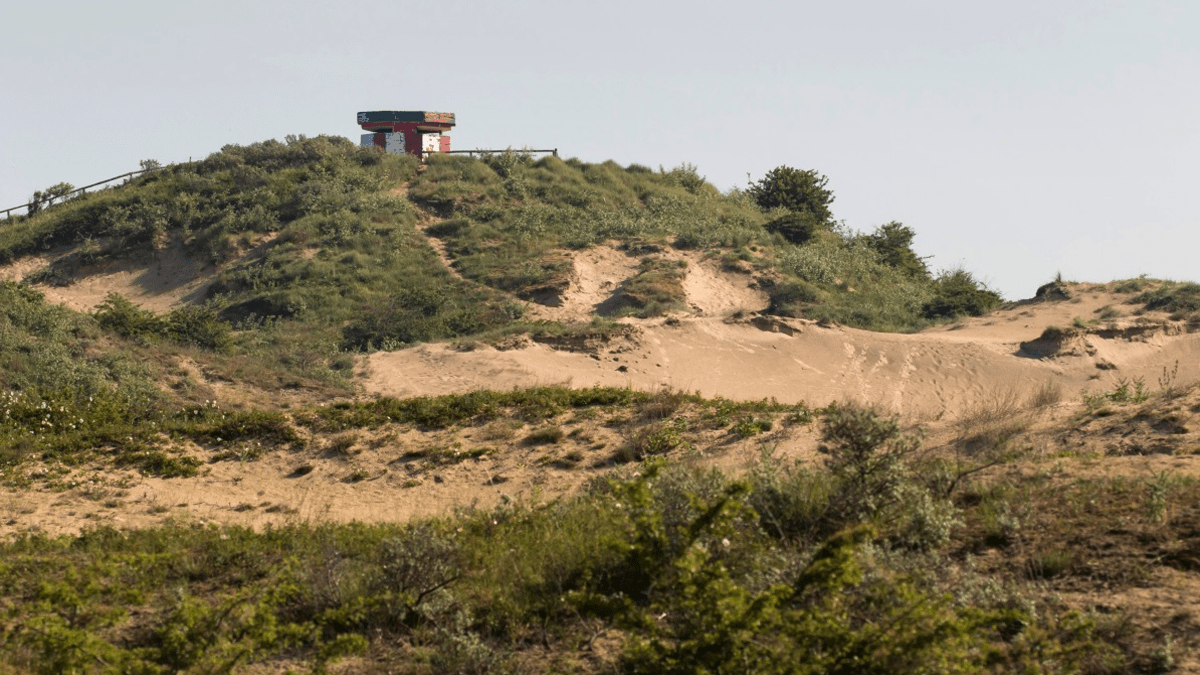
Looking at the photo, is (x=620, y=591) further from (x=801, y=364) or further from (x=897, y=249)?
(x=897, y=249)

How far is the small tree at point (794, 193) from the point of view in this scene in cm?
4406

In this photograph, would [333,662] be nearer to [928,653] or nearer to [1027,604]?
[928,653]

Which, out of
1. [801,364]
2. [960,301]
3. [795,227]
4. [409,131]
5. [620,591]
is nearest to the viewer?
[620,591]

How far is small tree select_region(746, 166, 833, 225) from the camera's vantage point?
1735 inches

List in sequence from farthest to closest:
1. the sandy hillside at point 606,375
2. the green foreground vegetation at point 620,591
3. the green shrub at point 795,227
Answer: the green shrub at point 795,227 < the sandy hillside at point 606,375 < the green foreground vegetation at point 620,591

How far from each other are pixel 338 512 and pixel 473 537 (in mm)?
3007

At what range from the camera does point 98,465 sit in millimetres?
13070

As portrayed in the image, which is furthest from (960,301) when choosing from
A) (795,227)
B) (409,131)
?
(409,131)

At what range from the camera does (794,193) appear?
4453cm

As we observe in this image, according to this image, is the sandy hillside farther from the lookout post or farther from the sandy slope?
the lookout post

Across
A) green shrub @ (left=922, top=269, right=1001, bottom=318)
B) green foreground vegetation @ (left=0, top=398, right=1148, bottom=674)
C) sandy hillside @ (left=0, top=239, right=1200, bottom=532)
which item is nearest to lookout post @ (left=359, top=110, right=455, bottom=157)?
sandy hillside @ (left=0, top=239, right=1200, bottom=532)

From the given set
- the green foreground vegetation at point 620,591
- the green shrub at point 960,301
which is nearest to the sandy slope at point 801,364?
the green shrub at point 960,301

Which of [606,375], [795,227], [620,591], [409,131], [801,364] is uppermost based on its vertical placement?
[409,131]

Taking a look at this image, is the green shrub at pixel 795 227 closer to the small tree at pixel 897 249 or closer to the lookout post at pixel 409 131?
the small tree at pixel 897 249
